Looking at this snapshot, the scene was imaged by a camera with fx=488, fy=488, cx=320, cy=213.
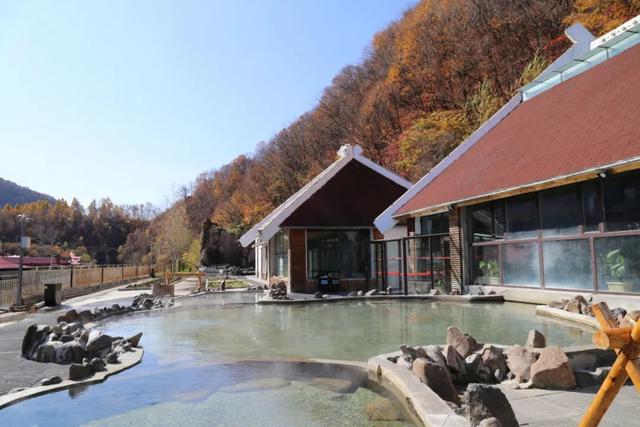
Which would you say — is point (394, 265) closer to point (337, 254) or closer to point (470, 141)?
point (337, 254)

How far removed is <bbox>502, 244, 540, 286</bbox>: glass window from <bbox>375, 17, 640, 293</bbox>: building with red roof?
0.09ft

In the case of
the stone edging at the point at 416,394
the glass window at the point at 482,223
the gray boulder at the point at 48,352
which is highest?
the glass window at the point at 482,223

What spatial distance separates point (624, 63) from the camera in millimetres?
13844

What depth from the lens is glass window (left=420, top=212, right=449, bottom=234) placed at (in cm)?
1672

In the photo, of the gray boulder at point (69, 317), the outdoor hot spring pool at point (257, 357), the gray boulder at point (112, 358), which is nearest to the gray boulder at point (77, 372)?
the outdoor hot spring pool at point (257, 357)

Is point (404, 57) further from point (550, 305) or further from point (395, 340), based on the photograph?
point (395, 340)

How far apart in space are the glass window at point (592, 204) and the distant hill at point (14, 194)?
6132 inches

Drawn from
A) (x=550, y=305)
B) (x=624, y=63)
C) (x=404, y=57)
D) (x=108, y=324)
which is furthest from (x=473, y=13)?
(x=108, y=324)

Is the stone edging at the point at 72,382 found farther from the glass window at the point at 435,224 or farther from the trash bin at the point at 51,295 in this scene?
the trash bin at the point at 51,295

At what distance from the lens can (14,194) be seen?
481 ft

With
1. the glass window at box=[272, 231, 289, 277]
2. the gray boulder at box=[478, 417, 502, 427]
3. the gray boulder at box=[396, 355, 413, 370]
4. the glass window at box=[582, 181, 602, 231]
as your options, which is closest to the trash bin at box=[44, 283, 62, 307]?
the glass window at box=[272, 231, 289, 277]

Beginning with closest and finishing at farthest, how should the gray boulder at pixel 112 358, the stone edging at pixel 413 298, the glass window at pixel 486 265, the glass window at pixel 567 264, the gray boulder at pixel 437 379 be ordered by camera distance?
1. the gray boulder at pixel 437 379
2. the gray boulder at pixel 112 358
3. the glass window at pixel 567 264
4. the stone edging at pixel 413 298
5. the glass window at pixel 486 265

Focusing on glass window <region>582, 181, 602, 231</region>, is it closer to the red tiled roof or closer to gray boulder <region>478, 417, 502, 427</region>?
the red tiled roof

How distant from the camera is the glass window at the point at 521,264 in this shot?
12969mm
